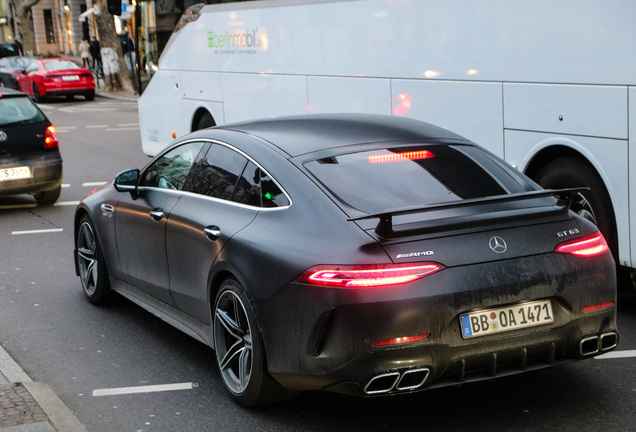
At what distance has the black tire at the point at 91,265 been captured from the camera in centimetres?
755

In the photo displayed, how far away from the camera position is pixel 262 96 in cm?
1215

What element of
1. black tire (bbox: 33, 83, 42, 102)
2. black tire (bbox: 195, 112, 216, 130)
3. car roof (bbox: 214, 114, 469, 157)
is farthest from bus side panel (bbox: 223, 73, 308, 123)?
black tire (bbox: 33, 83, 42, 102)

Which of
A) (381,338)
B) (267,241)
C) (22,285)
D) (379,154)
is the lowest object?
(22,285)

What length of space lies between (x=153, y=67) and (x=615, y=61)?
10.5 meters

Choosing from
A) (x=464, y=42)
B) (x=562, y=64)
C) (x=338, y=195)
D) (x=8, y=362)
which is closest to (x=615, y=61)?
(x=562, y=64)

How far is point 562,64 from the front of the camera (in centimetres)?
743

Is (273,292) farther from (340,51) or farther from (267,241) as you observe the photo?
(340,51)

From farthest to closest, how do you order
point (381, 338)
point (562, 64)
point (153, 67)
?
point (153, 67), point (562, 64), point (381, 338)

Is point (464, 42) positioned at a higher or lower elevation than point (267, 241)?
higher

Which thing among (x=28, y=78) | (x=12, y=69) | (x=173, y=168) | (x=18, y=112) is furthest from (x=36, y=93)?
(x=173, y=168)

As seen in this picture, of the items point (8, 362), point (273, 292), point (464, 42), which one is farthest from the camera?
point (464, 42)

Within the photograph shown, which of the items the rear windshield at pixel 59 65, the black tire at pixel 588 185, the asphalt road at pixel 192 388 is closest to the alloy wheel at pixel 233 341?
the asphalt road at pixel 192 388

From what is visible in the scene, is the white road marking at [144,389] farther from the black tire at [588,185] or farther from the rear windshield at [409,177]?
the black tire at [588,185]

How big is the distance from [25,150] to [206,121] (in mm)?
2732
